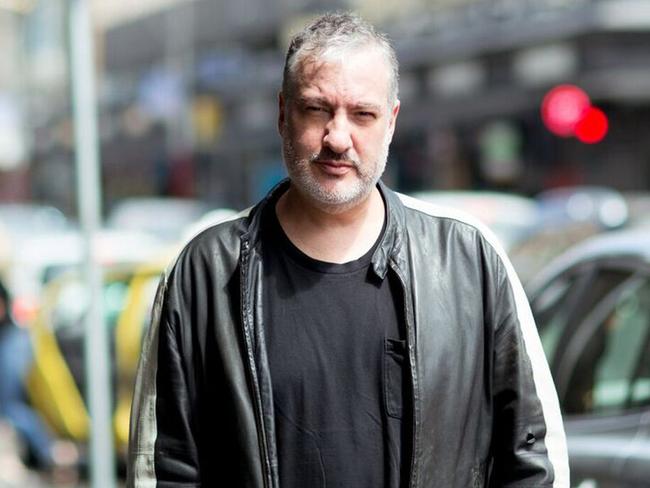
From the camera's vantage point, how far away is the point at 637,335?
4758 mm

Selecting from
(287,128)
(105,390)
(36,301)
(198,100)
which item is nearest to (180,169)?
(198,100)

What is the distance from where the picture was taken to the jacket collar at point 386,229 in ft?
9.83

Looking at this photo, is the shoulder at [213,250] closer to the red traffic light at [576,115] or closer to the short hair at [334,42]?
the short hair at [334,42]

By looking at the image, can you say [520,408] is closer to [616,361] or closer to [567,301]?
[616,361]

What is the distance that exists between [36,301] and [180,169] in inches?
1683

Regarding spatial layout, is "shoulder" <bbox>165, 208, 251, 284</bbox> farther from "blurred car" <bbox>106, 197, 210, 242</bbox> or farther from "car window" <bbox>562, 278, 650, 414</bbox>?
"blurred car" <bbox>106, 197, 210, 242</bbox>

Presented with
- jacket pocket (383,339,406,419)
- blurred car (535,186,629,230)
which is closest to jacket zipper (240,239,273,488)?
jacket pocket (383,339,406,419)

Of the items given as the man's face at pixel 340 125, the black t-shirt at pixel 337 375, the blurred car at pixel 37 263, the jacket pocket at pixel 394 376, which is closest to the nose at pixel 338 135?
the man's face at pixel 340 125

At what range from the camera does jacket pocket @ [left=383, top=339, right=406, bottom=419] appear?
2924 millimetres

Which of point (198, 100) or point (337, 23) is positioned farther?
point (198, 100)

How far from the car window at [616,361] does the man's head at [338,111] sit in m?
1.82

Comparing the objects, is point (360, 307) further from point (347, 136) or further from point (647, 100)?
point (647, 100)

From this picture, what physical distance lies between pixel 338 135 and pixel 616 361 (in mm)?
→ 2156

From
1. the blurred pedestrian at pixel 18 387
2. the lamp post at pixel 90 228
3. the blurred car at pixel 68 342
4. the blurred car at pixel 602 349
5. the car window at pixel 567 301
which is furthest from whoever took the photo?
the blurred pedestrian at pixel 18 387
